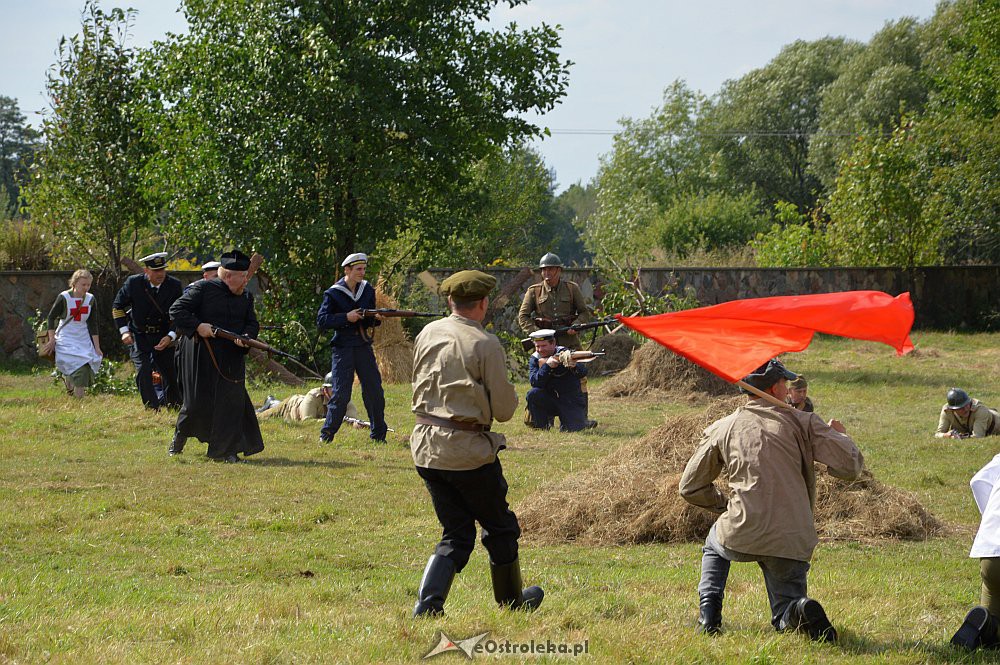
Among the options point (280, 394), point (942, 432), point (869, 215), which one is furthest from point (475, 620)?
point (869, 215)

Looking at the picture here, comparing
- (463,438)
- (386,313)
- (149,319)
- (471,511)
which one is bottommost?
(471,511)

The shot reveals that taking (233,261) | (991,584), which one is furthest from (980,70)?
(991,584)

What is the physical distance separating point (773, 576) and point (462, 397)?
1.75 m

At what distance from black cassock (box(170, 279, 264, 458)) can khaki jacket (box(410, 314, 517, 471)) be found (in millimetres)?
6216

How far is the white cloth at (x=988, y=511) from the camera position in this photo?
5.04 meters

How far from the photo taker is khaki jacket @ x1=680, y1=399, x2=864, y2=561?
5211mm

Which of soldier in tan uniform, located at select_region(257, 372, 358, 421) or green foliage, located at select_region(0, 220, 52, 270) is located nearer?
soldier in tan uniform, located at select_region(257, 372, 358, 421)

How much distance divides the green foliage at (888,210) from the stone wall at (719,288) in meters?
0.63

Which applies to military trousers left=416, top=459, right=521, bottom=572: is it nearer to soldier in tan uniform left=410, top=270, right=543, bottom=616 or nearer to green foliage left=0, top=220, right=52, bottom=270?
soldier in tan uniform left=410, top=270, right=543, bottom=616

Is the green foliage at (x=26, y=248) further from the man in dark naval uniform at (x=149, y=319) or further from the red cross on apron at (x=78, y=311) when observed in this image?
the man in dark naval uniform at (x=149, y=319)

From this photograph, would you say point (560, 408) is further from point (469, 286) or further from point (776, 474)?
point (776, 474)

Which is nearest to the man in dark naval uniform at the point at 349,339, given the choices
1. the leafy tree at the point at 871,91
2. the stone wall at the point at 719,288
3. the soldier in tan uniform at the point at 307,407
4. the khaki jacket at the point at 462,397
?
the soldier in tan uniform at the point at 307,407

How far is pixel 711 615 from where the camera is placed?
5422mm

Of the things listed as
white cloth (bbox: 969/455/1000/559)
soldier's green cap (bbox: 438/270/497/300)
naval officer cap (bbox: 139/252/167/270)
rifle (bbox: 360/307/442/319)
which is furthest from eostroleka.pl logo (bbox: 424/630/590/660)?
naval officer cap (bbox: 139/252/167/270)
